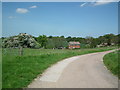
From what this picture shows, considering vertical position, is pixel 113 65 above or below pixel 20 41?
below

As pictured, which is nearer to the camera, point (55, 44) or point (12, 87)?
point (12, 87)

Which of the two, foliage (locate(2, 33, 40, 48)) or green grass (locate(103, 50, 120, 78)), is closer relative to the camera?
green grass (locate(103, 50, 120, 78))

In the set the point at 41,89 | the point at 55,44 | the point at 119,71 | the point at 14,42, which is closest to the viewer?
the point at 41,89

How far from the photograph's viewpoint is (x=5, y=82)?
5473mm

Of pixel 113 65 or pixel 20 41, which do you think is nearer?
pixel 113 65

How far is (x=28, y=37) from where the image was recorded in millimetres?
36125

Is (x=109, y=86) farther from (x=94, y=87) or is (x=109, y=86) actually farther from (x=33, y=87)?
(x=33, y=87)

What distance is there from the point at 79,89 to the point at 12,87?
2.71 m

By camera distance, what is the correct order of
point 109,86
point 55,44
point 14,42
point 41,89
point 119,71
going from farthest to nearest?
point 55,44
point 14,42
point 119,71
point 109,86
point 41,89

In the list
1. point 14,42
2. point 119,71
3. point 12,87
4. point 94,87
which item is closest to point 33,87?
point 12,87

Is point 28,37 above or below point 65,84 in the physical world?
above

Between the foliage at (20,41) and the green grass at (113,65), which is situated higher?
the foliage at (20,41)

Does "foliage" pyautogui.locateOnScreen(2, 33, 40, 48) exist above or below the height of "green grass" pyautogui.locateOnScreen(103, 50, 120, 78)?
above

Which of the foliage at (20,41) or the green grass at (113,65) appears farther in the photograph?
the foliage at (20,41)
